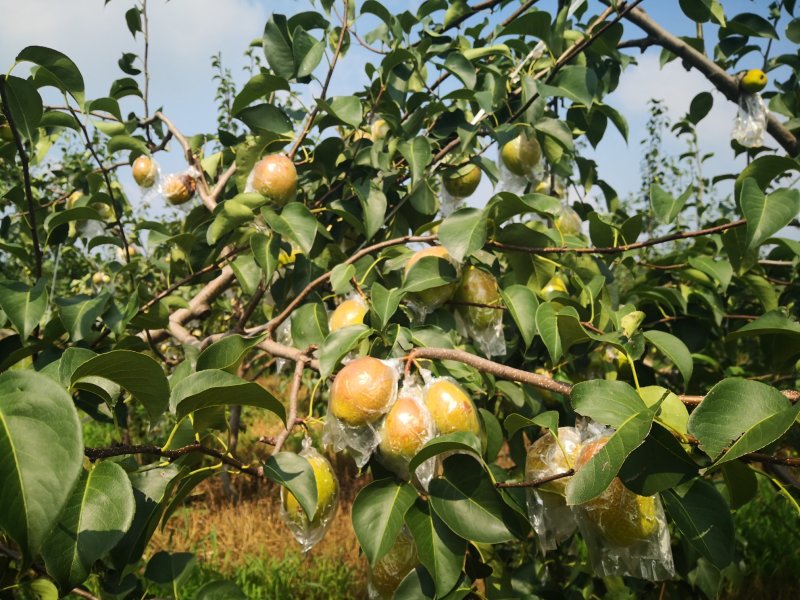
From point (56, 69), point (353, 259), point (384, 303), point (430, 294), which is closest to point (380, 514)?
point (384, 303)

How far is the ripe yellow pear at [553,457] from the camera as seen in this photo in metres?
0.75

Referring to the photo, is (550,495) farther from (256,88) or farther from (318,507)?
(256,88)

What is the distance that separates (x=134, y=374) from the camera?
56 cm

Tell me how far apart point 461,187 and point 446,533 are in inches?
33.5

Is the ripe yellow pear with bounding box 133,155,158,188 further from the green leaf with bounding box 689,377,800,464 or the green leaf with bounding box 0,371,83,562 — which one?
the green leaf with bounding box 689,377,800,464

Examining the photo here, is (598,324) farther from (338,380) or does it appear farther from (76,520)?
(76,520)

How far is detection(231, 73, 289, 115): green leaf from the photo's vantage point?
3.85ft

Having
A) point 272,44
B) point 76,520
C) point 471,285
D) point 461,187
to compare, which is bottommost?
point 76,520

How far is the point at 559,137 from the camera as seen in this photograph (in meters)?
1.20

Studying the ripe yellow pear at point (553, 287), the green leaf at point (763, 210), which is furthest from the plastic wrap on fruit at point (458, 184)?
the green leaf at point (763, 210)

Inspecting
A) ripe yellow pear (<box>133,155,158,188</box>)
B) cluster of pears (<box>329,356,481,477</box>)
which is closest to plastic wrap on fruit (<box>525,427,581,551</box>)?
cluster of pears (<box>329,356,481,477</box>)

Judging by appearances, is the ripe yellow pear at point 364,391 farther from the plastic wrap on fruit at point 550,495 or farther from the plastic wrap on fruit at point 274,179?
the plastic wrap on fruit at point 274,179

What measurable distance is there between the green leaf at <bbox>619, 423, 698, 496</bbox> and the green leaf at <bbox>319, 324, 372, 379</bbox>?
39 centimetres

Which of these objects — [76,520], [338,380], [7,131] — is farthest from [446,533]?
[7,131]
